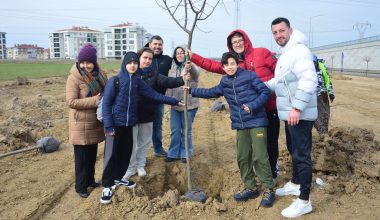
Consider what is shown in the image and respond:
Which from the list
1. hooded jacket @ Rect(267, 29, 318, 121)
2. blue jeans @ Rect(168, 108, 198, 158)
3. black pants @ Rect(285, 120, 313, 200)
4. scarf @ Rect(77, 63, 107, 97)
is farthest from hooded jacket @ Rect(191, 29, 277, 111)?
scarf @ Rect(77, 63, 107, 97)

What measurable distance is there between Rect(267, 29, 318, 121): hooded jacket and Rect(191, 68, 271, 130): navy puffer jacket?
0.78ft

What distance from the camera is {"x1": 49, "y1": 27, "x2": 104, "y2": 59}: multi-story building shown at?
124m

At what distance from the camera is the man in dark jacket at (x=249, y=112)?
4.26 meters

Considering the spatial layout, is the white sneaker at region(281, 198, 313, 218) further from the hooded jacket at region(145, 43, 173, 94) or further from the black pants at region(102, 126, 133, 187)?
the hooded jacket at region(145, 43, 173, 94)

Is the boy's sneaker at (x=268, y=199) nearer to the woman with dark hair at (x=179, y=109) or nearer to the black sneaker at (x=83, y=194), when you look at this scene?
the woman with dark hair at (x=179, y=109)

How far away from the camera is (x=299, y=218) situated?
158 inches

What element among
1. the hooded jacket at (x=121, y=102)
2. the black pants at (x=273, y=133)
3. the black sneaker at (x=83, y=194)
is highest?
the hooded jacket at (x=121, y=102)

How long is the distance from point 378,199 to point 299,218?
1227 mm

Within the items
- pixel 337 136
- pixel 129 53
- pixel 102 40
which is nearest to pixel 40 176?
pixel 129 53

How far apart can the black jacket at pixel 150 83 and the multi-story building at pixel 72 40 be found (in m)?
121

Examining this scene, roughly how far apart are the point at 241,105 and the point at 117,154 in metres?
1.79

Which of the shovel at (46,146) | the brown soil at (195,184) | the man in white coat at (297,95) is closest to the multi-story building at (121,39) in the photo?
the brown soil at (195,184)

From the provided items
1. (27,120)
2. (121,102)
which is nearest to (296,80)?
(121,102)

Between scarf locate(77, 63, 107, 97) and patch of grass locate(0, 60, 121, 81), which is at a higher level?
patch of grass locate(0, 60, 121, 81)
